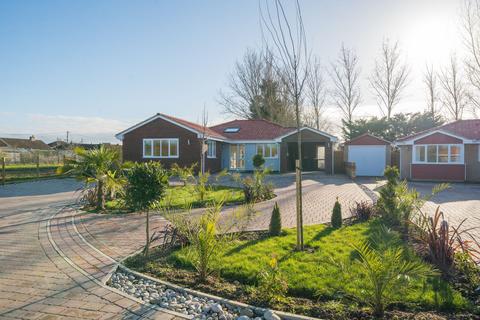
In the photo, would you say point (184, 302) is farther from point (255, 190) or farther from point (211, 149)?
point (211, 149)

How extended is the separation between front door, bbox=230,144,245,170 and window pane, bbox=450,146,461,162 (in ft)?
51.7

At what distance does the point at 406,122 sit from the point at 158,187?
35.8 metres

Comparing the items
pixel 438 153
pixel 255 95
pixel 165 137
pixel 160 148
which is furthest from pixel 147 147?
pixel 438 153

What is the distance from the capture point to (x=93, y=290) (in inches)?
162

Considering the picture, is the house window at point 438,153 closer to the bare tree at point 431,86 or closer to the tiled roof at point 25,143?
the bare tree at point 431,86

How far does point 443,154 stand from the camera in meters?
20.9

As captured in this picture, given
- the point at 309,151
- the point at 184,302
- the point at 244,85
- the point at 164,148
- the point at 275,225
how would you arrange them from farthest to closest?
1. the point at 244,85
2. the point at 309,151
3. the point at 164,148
4. the point at 275,225
5. the point at 184,302

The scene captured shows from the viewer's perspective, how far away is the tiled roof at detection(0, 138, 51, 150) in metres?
58.0

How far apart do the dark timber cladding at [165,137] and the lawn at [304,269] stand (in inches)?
685

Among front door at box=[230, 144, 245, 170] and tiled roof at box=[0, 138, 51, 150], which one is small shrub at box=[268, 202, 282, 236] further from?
tiled roof at box=[0, 138, 51, 150]

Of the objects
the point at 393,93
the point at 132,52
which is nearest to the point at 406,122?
the point at 393,93

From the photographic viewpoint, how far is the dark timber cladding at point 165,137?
23641 mm

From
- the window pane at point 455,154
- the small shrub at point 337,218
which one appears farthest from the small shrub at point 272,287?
the window pane at point 455,154

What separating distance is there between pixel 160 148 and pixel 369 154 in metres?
17.0
